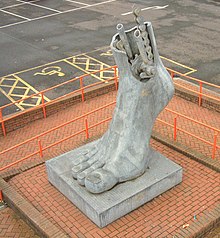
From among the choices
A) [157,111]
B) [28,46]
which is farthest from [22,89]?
[157,111]

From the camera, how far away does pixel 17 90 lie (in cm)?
1672

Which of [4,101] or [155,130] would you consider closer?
[155,130]

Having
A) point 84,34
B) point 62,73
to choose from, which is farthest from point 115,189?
point 84,34

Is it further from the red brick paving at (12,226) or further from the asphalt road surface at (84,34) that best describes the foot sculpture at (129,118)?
the asphalt road surface at (84,34)

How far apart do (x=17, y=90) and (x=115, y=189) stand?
921 centimetres

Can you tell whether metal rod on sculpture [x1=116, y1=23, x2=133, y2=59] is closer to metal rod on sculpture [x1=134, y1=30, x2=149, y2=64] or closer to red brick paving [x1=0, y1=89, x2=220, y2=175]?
metal rod on sculpture [x1=134, y1=30, x2=149, y2=64]

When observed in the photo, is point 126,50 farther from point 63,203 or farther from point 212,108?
point 212,108

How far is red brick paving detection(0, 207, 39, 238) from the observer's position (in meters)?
8.90

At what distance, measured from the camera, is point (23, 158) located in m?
10.9

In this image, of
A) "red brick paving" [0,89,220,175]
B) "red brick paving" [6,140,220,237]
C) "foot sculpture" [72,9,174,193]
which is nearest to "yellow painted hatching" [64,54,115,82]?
"red brick paving" [0,89,220,175]

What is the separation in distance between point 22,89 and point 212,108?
784cm

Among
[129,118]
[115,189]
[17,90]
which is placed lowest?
[17,90]

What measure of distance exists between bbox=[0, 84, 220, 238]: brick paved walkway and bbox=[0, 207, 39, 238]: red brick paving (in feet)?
0.31

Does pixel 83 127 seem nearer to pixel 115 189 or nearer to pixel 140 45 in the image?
pixel 115 189
